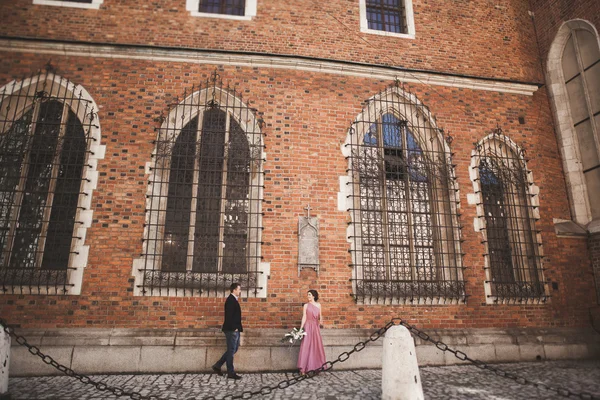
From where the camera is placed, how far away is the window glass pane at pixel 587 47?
8.30 m

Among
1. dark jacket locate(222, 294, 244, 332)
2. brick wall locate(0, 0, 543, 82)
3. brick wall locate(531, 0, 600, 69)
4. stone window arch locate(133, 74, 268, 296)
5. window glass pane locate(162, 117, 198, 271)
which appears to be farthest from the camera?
brick wall locate(531, 0, 600, 69)

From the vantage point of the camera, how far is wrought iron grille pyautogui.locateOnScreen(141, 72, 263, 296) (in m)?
6.73

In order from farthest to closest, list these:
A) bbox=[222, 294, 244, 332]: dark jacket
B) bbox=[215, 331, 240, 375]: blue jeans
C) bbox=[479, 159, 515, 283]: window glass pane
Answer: bbox=[479, 159, 515, 283]: window glass pane
bbox=[222, 294, 244, 332]: dark jacket
bbox=[215, 331, 240, 375]: blue jeans

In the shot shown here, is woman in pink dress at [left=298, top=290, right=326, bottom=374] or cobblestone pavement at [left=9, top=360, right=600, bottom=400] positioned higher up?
woman in pink dress at [left=298, top=290, right=326, bottom=374]

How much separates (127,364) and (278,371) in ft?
8.39

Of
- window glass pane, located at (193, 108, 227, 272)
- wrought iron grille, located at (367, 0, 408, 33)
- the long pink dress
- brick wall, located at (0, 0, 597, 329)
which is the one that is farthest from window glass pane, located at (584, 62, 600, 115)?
window glass pane, located at (193, 108, 227, 272)

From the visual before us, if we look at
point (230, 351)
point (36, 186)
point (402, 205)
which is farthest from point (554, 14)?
point (36, 186)

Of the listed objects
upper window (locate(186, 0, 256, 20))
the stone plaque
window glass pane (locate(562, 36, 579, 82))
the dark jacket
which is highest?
upper window (locate(186, 0, 256, 20))

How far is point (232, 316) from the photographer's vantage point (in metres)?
5.89

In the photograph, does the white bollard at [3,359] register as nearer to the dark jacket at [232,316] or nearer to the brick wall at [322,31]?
the dark jacket at [232,316]

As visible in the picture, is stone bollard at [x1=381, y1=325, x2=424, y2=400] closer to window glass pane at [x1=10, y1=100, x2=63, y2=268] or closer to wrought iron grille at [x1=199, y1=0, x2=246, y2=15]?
window glass pane at [x1=10, y1=100, x2=63, y2=268]

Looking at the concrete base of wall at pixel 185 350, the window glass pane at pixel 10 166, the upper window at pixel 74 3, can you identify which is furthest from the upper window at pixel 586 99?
the window glass pane at pixel 10 166

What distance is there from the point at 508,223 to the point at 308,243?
4708 millimetres

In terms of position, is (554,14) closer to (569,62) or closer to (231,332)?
(569,62)
